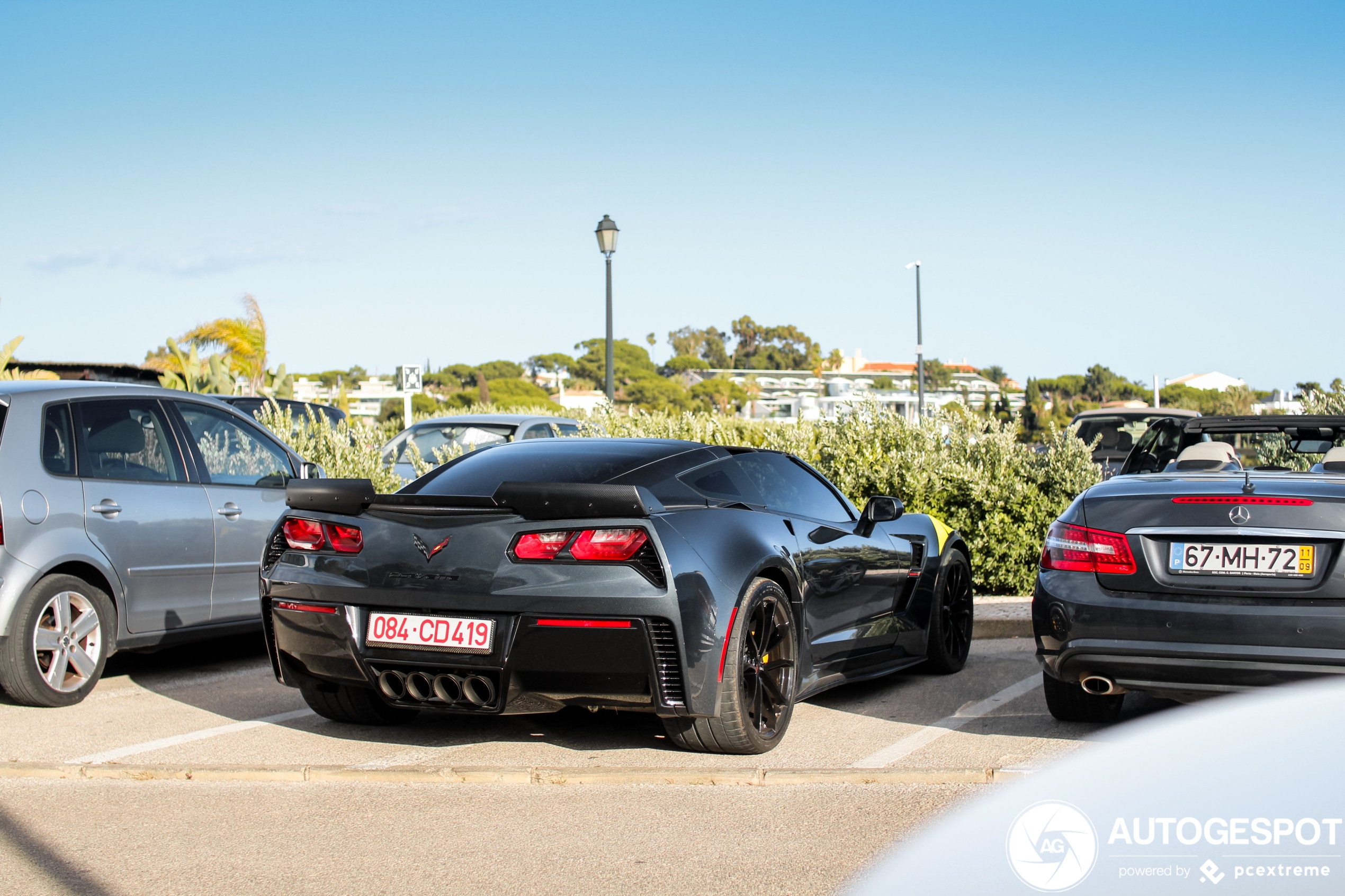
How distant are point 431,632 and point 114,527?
8.22 ft

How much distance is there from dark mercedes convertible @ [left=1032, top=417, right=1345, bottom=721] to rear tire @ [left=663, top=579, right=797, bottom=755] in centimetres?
104

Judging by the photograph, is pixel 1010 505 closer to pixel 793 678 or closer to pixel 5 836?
pixel 793 678

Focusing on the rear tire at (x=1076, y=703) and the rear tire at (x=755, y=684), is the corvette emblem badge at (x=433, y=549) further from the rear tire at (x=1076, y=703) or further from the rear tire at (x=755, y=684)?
the rear tire at (x=1076, y=703)

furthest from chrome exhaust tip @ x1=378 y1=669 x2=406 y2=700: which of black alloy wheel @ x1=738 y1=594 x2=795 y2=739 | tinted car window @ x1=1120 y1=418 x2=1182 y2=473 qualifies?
tinted car window @ x1=1120 y1=418 x2=1182 y2=473

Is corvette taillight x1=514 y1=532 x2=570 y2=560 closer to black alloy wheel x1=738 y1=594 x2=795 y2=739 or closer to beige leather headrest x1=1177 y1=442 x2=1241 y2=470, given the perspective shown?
black alloy wheel x1=738 y1=594 x2=795 y2=739

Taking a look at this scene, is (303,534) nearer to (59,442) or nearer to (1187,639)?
(59,442)

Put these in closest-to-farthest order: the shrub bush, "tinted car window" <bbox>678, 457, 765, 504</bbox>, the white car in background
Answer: "tinted car window" <bbox>678, 457, 765, 504</bbox>
the shrub bush
the white car in background

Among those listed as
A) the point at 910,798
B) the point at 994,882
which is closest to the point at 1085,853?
the point at 994,882

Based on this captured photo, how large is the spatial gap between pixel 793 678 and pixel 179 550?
3.44 metres

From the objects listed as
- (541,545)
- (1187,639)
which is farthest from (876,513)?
(541,545)

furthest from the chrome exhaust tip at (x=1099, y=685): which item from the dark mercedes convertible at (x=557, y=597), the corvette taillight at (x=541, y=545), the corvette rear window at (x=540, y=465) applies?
the corvette taillight at (x=541, y=545)

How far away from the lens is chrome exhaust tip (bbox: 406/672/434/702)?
4.75 m

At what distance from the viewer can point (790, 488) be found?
20.1 feet

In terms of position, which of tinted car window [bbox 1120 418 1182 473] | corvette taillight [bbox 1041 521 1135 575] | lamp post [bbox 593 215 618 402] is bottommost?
corvette taillight [bbox 1041 521 1135 575]
